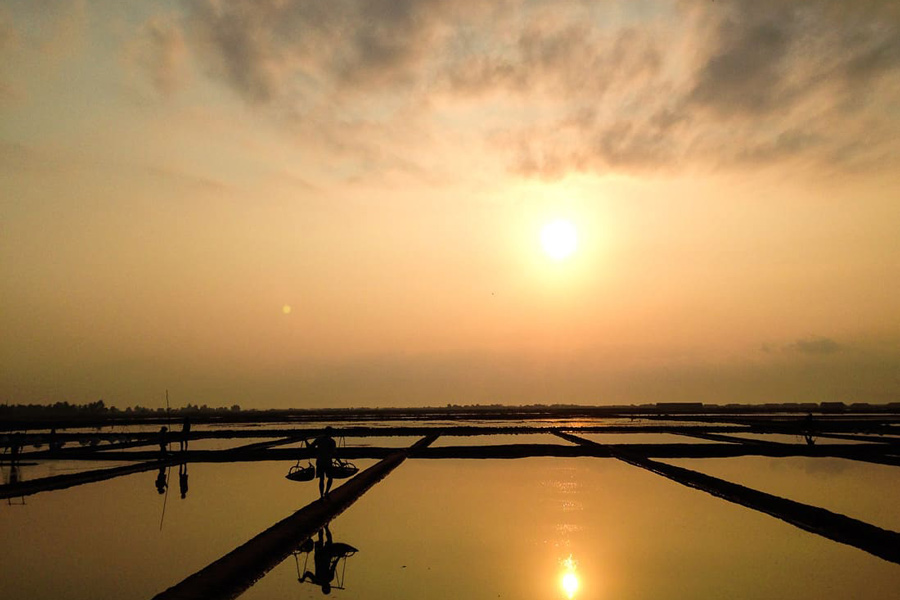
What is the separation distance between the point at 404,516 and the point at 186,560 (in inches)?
250

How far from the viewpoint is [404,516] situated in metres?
18.2

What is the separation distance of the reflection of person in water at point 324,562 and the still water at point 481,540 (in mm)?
206

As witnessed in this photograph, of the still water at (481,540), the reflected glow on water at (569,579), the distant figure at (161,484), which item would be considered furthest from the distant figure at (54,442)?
the reflected glow on water at (569,579)

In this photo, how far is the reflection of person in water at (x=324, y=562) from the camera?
12156mm

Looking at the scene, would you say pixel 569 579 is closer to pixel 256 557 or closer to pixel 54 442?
pixel 256 557

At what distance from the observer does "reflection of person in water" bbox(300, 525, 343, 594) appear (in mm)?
12156

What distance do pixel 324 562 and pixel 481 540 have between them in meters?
4.34

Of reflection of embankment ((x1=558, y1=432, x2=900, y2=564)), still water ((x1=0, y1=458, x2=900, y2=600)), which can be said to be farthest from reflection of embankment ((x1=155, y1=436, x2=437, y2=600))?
reflection of embankment ((x1=558, y1=432, x2=900, y2=564))

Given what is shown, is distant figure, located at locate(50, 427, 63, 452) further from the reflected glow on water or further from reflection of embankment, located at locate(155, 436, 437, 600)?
the reflected glow on water

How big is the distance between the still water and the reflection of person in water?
0.67ft

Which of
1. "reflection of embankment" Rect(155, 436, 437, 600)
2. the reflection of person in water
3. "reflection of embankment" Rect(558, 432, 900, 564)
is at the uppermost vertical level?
"reflection of embankment" Rect(155, 436, 437, 600)

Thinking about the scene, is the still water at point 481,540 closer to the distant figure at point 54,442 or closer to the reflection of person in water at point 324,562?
the reflection of person in water at point 324,562

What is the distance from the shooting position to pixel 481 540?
1554 centimetres

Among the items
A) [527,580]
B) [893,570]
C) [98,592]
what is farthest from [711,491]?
[98,592]
